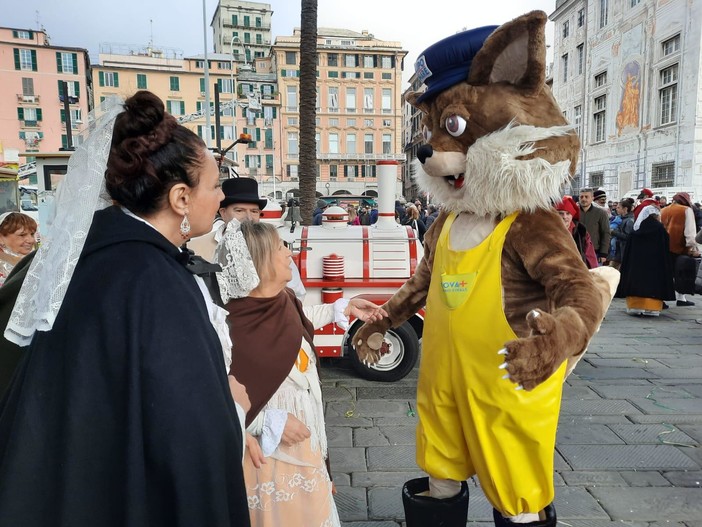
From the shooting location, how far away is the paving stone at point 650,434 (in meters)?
3.52

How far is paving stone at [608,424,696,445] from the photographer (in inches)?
139

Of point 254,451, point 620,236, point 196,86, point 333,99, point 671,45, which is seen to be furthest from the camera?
point 333,99

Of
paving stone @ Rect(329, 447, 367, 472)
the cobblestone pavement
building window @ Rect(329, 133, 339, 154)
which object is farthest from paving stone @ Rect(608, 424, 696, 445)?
building window @ Rect(329, 133, 339, 154)

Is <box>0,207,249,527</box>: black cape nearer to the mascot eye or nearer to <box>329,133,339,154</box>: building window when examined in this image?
the mascot eye

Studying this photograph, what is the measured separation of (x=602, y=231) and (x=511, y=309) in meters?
6.21

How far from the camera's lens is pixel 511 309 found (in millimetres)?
2029

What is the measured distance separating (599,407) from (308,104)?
6.56 meters

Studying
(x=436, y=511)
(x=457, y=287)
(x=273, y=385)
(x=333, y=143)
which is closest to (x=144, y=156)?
(x=273, y=385)

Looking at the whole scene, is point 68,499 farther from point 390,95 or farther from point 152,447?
point 390,95

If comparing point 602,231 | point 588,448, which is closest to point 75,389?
point 588,448

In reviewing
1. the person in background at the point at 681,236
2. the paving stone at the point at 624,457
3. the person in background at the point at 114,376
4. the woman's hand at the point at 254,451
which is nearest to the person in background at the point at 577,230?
the paving stone at the point at 624,457

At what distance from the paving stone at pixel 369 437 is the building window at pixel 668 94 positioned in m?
20.2

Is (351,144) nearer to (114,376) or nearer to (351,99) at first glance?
(351,99)

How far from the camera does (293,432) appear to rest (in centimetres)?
197
